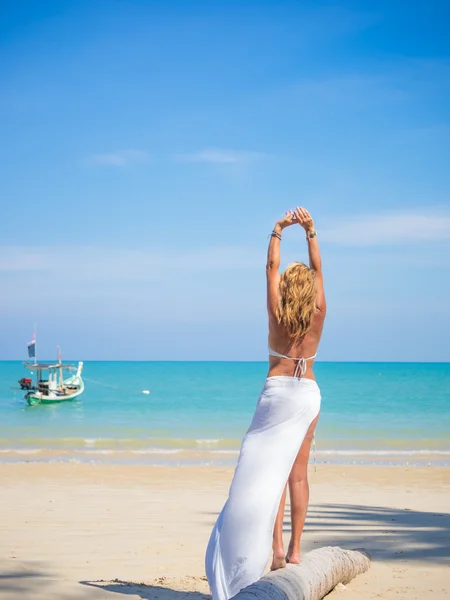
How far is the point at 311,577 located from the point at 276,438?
41.4 inches

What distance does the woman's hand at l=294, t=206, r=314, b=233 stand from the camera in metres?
5.04

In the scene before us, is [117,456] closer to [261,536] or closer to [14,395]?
[261,536]

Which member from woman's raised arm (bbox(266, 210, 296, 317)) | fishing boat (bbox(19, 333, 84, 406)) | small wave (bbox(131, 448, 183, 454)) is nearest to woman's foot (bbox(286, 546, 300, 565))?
woman's raised arm (bbox(266, 210, 296, 317))

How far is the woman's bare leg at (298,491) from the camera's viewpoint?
4879mm

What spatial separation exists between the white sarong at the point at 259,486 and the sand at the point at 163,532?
2.55 feet

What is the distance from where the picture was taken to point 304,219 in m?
5.05

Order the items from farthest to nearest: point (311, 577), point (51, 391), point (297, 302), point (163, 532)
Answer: point (51, 391) < point (163, 532) < point (311, 577) < point (297, 302)

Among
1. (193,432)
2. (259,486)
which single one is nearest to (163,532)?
(259,486)

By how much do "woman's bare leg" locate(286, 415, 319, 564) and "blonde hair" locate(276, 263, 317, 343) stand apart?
25.8 inches

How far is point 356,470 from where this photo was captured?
16.7 m

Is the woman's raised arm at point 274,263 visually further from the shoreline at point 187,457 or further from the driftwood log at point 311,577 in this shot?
the shoreline at point 187,457

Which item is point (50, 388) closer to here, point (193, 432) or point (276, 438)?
point (193, 432)

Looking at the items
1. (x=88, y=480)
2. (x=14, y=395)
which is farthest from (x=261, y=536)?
(x=14, y=395)

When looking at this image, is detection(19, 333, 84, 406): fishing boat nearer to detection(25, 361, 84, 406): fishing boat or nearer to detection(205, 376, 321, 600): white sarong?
detection(25, 361, 84, 406): fishing boat
